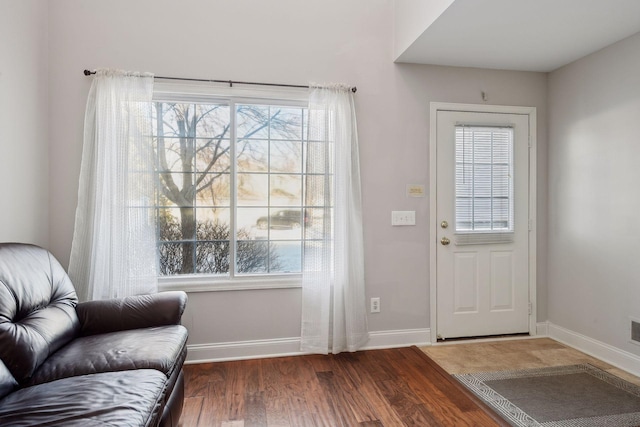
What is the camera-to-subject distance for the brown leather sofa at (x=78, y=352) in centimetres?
120

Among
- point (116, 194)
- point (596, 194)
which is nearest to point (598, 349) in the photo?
point (596, 194)

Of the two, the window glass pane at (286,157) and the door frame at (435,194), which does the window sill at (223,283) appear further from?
the door frame at (435,194)

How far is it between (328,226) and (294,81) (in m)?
1.20

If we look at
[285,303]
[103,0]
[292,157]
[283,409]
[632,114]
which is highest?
[103,0]

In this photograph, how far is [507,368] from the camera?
2.56 meters

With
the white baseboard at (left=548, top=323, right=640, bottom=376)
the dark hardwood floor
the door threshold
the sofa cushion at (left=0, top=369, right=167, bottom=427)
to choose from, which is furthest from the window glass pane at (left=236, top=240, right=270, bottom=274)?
the white baseboard at (left=548, top=323, right=640, bottom=376)

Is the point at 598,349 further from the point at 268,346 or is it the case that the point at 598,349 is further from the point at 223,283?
the point at 223,283

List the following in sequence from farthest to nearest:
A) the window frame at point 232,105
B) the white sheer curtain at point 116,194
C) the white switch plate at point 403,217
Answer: the white switch plate at point 403,217
the window frame at point 232,105
the white sheer curtain at point 116,194

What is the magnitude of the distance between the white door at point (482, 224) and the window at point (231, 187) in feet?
4.10

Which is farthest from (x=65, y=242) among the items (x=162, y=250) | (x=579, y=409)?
(x=579, y=409)

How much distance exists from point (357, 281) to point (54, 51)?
2833 mm

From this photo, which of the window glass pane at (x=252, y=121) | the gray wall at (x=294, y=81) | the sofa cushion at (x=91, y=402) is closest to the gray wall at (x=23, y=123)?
the gray wall at (x=294, y=81)

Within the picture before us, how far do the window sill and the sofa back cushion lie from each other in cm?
70

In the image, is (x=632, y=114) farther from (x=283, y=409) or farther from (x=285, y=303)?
(x=283, y=409)
